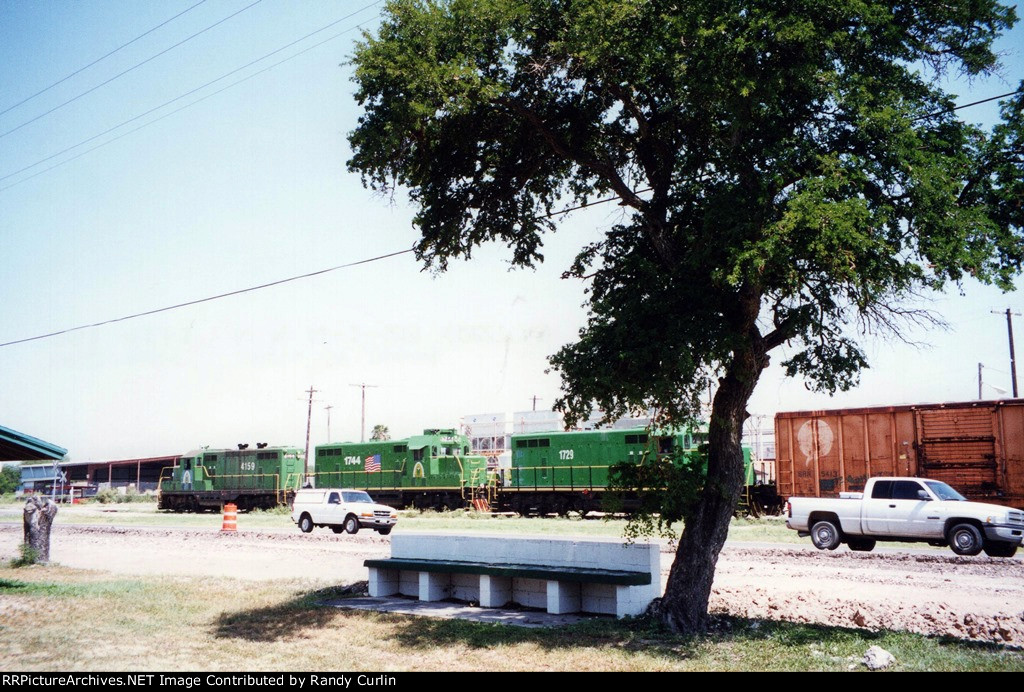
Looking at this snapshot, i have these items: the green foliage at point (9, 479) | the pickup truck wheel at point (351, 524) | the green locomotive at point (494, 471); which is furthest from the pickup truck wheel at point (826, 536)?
the green foliage at point (9, 479)

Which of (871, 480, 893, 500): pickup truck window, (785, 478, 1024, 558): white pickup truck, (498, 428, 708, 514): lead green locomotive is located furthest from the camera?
(498, 428, 708, 514): lead green locomotive

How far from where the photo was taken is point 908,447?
23609mm

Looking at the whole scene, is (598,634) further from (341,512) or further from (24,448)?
(341,512)

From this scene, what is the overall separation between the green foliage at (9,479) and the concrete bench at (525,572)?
346ft

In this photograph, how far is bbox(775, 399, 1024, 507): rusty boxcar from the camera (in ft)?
72.1

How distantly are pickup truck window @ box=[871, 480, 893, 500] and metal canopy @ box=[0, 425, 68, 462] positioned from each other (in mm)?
17716

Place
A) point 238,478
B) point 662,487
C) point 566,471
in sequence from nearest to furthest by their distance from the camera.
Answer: point 662,487, point 566,471, point 238,478

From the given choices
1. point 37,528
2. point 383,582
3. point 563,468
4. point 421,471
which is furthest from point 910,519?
point 421,471

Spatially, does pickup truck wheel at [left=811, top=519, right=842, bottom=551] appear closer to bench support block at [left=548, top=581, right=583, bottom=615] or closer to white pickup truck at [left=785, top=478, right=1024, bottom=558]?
white pickup truck at [left=785, top=478, right=1024, bottom=558]

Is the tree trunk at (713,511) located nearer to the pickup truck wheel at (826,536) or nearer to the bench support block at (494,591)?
the bench support block at (494,591)

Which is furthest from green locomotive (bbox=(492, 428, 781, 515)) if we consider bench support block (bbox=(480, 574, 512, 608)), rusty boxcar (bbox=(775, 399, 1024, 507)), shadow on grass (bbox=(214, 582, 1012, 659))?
shadow on grass (bbox=(214, 582, 1012, 659))

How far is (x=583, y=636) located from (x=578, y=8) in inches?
287

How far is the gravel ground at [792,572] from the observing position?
10.8 meters

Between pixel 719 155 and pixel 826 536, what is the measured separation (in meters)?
13.6
